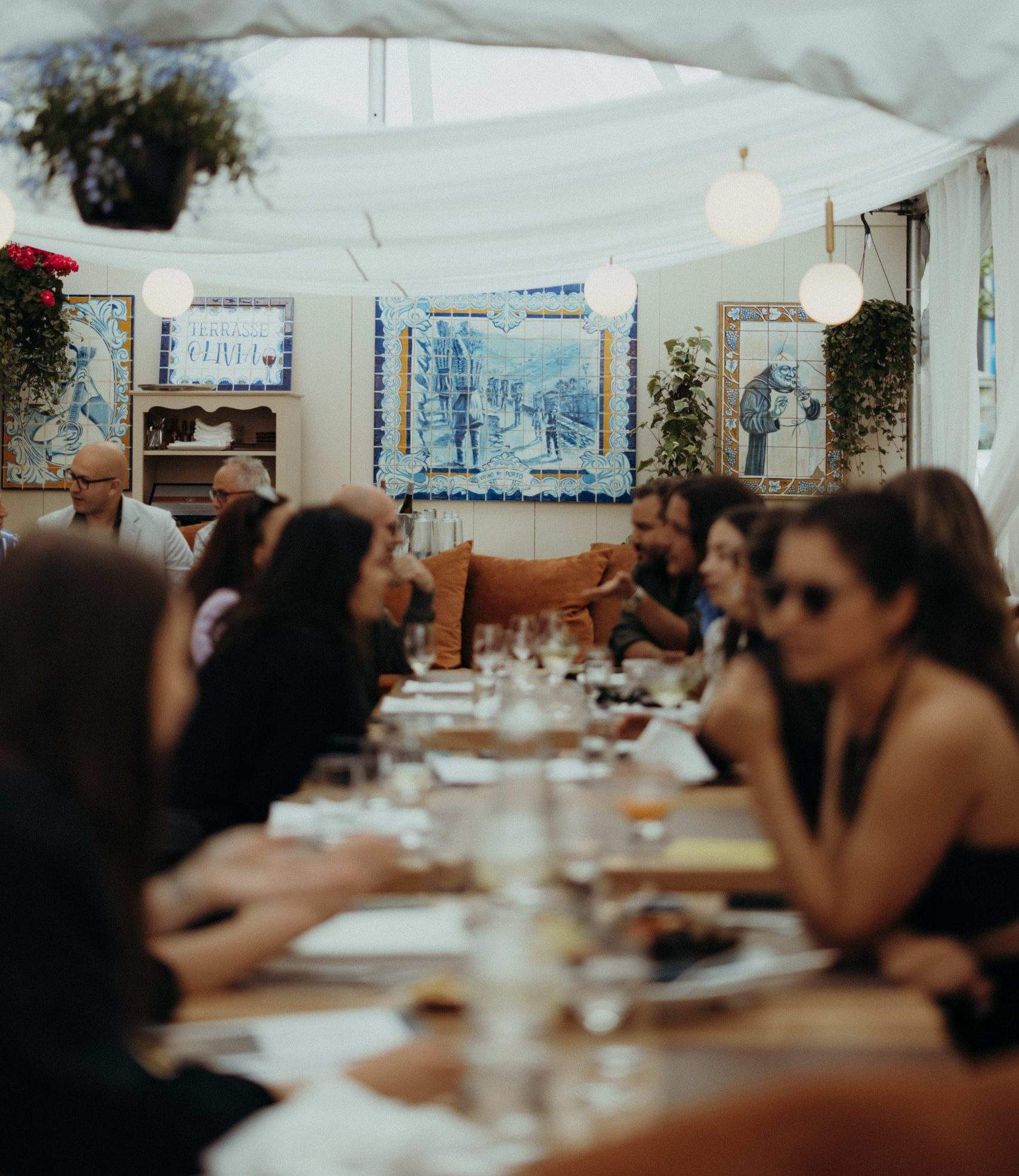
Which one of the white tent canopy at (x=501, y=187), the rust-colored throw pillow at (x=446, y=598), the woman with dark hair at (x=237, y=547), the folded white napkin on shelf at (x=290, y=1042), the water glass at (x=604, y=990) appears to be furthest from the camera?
the rust-colored throw pillow at (x=446, y=598)

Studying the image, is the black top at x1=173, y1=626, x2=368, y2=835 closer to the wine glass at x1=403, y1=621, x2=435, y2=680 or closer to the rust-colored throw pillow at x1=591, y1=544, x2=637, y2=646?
the wine glass at x1=403, y1=621, x2=435, y2=680

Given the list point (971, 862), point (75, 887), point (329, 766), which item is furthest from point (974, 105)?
point (75, 887)

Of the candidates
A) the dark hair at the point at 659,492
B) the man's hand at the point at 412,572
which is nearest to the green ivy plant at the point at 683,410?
the dark hair at the point at 659,492

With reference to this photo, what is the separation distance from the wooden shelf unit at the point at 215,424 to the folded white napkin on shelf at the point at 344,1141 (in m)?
6.83

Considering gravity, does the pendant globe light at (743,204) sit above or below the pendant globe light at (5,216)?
above

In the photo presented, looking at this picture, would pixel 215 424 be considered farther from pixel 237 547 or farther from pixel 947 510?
pixel 947 510

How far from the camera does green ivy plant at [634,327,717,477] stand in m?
7.71

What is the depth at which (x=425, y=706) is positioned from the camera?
158 inches

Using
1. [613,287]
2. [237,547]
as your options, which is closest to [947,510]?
[237,547]

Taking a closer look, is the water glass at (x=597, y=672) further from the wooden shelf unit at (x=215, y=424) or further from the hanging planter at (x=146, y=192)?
the wooden shelf unit at (x=215, y=424)

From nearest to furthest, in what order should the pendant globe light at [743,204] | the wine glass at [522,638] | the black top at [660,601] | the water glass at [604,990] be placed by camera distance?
the water glass at [604,990]
the wine glass at [522,638]
the pendant globe light at [743,204]
the black top at [660,601]

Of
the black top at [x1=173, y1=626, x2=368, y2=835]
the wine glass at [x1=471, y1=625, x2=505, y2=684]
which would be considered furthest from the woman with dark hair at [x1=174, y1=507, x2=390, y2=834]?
the wine glass at [x1=471, y1=625, x2=505, y2=684]

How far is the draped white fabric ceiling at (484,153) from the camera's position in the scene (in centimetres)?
221

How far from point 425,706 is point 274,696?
1376mm
